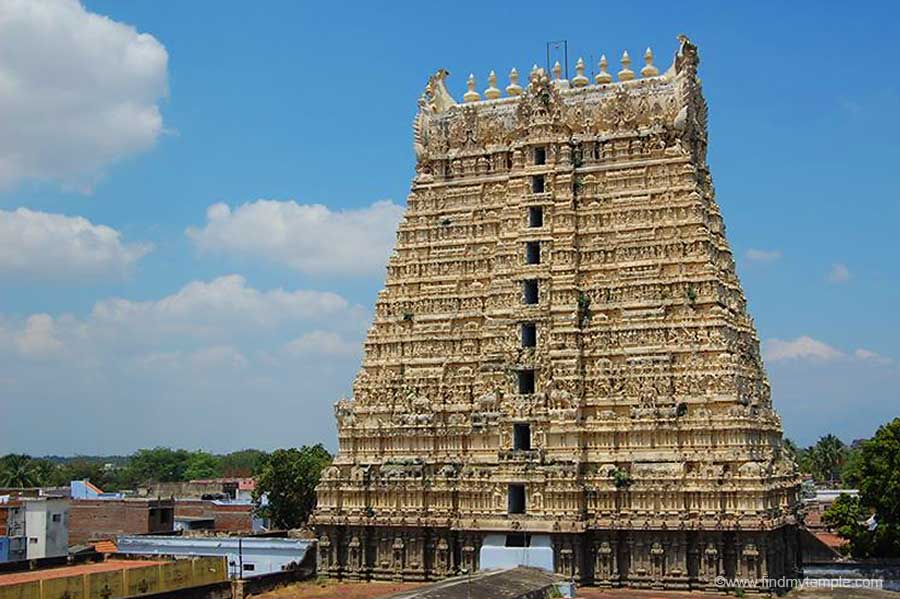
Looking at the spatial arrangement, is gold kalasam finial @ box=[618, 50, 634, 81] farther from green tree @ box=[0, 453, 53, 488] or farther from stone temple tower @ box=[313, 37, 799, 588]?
green tree @ box=[0, 453, 53, 488]

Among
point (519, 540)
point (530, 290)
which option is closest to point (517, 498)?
point (519, 540)

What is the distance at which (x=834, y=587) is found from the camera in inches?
1710

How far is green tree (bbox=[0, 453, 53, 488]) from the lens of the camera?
333 feet

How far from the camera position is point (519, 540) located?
141 feet

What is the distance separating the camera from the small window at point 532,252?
154 ft

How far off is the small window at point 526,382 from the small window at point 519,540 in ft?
19.5

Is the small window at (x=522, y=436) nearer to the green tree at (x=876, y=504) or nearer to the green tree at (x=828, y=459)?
the green tree at (x=876, y=504)

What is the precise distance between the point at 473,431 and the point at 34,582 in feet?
62.5

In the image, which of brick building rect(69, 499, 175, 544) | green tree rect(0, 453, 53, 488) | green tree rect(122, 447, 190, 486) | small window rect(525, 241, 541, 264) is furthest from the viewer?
green tree rect(122, 447, 190, 486)

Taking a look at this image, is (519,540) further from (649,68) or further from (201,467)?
(201,467)

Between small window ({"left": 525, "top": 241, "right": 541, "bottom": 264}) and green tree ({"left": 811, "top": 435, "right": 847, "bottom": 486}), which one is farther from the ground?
small window ({"left": 525, "top": 241, "right": 541, "bottom": 264})

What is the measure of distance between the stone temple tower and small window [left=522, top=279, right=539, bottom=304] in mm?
88

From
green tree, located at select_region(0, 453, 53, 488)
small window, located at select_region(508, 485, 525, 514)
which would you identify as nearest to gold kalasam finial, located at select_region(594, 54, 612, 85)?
small window, located at select_region(508, 485, 525, 514)

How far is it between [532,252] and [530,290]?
68.3 inches
